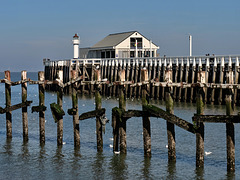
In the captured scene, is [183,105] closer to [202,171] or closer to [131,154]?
[131,154]

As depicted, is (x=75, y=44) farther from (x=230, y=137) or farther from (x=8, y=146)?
(x=230, y=137)

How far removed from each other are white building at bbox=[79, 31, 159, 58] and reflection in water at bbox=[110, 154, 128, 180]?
58.3m

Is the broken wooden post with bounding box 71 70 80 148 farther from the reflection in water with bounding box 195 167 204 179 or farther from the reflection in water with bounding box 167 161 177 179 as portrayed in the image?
the reflection in water with bounding box 195 167 204 179

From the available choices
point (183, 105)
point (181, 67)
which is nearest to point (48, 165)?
point (183, 105)

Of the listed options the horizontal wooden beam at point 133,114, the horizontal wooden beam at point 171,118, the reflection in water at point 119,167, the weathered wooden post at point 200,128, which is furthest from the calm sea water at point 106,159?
the horizontal wooden beam at point 133,114

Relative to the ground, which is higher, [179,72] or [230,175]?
[179,72]

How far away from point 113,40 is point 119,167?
65.6 metres

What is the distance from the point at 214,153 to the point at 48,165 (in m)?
7.24

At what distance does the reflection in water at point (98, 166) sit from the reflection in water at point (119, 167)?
382 mm

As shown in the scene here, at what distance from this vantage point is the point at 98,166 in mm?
19828

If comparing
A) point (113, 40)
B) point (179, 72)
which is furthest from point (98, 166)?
point (113, 40)

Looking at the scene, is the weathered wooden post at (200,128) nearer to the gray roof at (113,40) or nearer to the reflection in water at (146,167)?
the reflection in water at (146,167)

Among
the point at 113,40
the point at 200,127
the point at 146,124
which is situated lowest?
the point at 146,124

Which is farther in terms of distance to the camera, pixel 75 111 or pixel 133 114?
pixel 75 111
